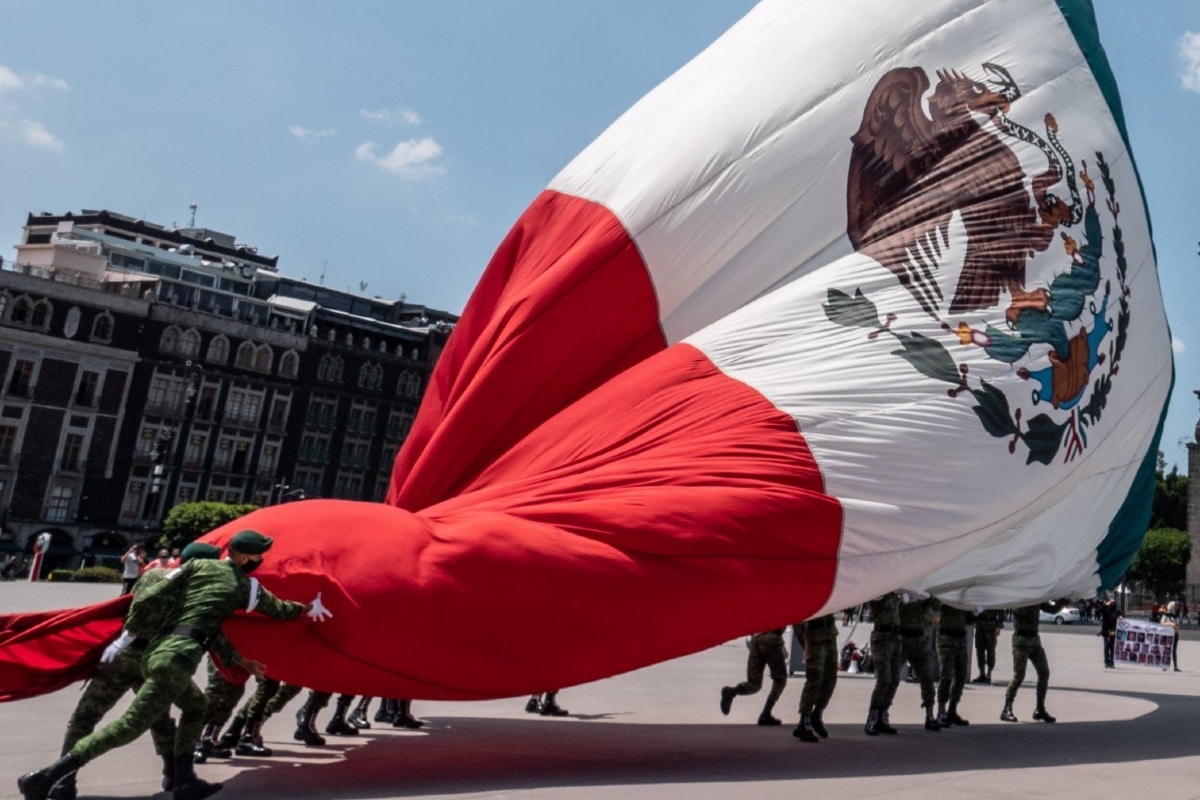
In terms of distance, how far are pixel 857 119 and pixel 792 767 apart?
5.68m

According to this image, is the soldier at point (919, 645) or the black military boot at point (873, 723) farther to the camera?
the soldier at point (919, 645)

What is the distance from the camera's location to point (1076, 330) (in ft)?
40.3

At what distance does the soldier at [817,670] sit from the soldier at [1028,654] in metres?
2.88

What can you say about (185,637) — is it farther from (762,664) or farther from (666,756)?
(762,664)

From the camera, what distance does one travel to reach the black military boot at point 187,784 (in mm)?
7711

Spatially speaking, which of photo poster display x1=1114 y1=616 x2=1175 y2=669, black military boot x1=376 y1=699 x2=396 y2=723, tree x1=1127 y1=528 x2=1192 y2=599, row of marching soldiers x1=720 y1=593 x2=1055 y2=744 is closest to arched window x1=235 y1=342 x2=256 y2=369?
tree x1=1127 y1=528 x2=1192 y2=599

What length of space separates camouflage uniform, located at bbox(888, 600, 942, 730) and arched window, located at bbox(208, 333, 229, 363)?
6823 centimetres

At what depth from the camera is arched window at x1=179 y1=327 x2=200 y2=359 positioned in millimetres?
76206

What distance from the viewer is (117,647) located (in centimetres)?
815

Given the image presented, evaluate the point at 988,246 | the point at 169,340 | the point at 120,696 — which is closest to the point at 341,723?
the point at 120,696

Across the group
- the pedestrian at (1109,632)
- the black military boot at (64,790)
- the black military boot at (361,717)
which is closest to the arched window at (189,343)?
the pedestrian at (1109,632)

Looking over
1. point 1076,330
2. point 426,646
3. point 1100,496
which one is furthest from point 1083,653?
point 426,646

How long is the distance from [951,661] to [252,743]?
741 centimetres

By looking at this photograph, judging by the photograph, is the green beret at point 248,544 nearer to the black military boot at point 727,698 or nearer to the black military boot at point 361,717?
the black military boot at point 361,717
